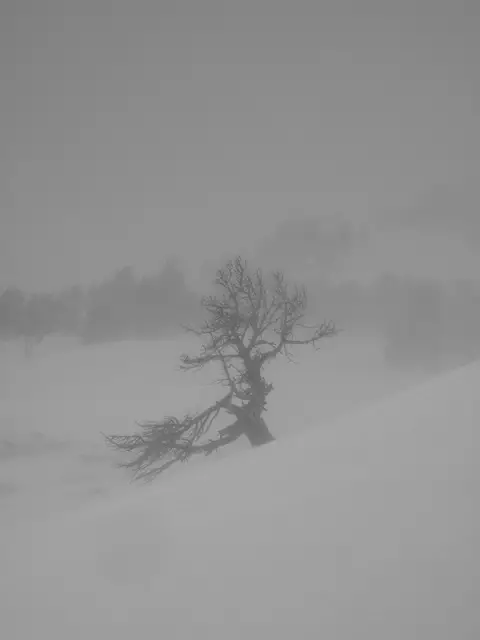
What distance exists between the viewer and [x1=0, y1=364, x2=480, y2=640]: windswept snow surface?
4.69ft

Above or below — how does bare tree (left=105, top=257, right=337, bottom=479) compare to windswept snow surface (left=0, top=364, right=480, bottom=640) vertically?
above

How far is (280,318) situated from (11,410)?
159 feet

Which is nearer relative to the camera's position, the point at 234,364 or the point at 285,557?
the point at 285,557

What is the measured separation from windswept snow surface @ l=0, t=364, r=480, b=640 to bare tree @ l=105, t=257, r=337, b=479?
8069mm

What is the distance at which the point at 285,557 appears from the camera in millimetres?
1704

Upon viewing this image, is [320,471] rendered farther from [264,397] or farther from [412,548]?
[264,397]

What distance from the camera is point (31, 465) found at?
3834 centimetres

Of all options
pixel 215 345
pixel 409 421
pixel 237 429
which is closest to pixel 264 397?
pixel 237 429

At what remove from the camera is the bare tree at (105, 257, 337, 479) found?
1045 cm

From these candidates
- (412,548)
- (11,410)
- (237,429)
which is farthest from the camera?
(11,410)

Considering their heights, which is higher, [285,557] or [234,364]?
[234,364]

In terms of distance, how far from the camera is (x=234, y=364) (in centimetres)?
1090

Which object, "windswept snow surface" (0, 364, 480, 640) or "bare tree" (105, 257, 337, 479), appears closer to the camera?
"windswept snow surface" (0, 364, 480, 640)

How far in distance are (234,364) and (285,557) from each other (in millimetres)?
9201
